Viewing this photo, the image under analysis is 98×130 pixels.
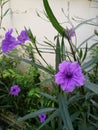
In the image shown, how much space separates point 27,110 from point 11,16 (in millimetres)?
885

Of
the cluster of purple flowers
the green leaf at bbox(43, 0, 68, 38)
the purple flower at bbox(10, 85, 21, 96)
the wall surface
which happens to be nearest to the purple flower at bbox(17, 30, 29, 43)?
the cluster of purple flowers

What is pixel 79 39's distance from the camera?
210 cm

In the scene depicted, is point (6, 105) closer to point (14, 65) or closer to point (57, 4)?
point (14, 65)

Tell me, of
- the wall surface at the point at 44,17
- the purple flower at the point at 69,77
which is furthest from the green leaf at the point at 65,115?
the wall surface at the point at 44,17

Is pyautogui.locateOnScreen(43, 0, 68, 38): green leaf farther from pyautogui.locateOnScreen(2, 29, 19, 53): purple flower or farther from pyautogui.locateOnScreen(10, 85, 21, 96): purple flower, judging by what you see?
pyautogui.locateOnScreen(10, 85, 21, 96): purple flower

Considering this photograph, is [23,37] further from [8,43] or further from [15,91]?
[15,91]

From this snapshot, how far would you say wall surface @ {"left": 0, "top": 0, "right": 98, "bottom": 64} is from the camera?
2008 mm

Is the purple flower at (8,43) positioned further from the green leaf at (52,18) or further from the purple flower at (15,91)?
the purple flower at (15,91)

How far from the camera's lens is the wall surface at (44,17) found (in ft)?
6.59

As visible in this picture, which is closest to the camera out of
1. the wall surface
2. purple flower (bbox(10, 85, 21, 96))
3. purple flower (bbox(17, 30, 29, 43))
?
purple flower (bbox(17, 30, 29, 43))

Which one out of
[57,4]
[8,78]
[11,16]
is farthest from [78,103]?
[11,16]

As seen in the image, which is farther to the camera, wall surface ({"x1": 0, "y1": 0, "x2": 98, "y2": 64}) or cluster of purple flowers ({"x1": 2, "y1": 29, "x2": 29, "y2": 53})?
wall surface ({"x1": 0, "y1": 0, "x2": 98, "y2": 64})

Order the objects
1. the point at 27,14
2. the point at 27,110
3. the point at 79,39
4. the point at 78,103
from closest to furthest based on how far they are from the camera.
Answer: the point at 78,103 < the point at 79,39 < the point at 27,110 < the point at 27,14

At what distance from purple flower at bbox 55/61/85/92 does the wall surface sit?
2.84ft
